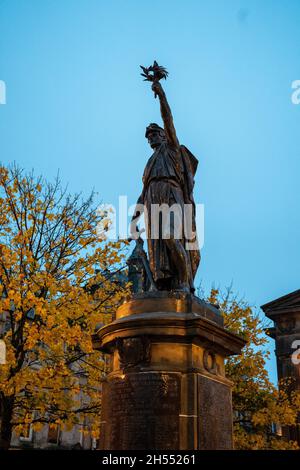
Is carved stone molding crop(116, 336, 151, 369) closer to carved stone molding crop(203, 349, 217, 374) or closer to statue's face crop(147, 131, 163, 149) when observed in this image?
carved stone molding crop(203, 349, 217, 374)

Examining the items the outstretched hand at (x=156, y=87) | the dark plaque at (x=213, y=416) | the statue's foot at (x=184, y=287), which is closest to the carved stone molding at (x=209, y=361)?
the dark plaque at (x=213, y=416)

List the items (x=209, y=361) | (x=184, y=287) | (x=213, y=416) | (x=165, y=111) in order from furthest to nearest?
(x=165, y=111), (x=184, y=287), (x=209, y=361), (x=213, y=416)

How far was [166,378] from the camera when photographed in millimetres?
6168

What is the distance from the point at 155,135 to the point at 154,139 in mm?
90

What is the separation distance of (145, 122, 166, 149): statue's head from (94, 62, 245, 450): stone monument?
2.02ft

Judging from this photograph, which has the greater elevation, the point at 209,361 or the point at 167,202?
the point at 167,202

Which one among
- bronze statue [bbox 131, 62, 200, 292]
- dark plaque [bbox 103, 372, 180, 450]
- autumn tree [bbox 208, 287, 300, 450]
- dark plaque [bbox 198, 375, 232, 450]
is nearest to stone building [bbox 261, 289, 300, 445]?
autumn tree [bbox 208, 287, 300, 450]

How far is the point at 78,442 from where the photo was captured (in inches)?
1216

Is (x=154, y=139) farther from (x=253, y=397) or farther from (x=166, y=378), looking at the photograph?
(x=253, y=397)

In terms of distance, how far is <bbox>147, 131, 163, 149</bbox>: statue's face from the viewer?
8641mm

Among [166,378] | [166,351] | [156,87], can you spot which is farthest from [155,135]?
[166,378]

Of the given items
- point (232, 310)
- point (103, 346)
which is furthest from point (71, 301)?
point (232, 310)

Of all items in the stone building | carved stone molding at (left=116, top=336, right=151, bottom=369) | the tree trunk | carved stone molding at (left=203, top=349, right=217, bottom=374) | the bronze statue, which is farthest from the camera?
the stone building
